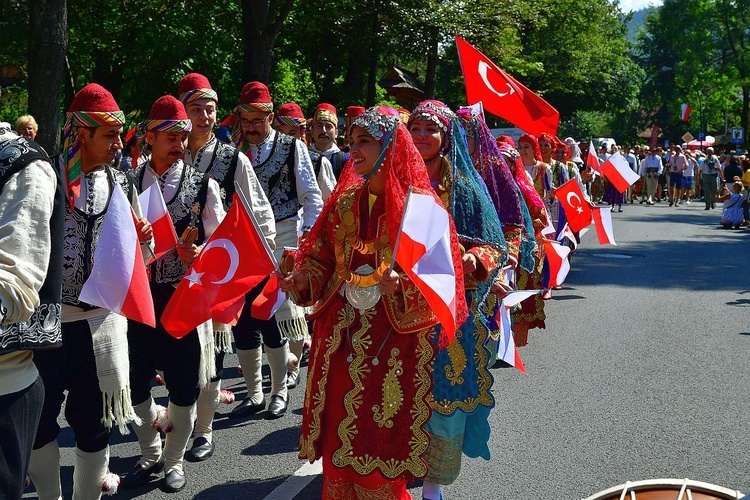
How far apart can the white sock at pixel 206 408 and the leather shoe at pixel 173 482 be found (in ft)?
1.86

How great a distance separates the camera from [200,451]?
557 cm

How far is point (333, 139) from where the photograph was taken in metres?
8.73

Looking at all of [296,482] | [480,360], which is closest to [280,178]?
[296,482]

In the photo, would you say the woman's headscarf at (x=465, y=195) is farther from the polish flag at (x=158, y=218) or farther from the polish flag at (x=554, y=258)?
the polish flag at (x=554, y=258)

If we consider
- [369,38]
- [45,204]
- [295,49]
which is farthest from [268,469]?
[295,49]

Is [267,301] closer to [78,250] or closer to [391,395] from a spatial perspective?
[78,250]

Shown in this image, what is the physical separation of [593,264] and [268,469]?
35.6 feet

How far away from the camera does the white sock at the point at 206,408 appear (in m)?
5.55

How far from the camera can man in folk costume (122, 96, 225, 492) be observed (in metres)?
5.01

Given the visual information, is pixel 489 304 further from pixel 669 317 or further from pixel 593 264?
pixel 593 264

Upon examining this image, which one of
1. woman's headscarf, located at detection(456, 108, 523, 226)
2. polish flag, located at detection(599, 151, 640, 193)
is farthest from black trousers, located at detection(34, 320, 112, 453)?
polish flag, located at detection(599, 151, 640, 193)

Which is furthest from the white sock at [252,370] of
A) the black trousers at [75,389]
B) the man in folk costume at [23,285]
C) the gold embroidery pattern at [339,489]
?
the man in folk costume at [23,285]

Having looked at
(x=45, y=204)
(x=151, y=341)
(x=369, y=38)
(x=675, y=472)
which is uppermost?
(x=369, y=38)

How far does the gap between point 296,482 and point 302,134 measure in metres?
3.97
